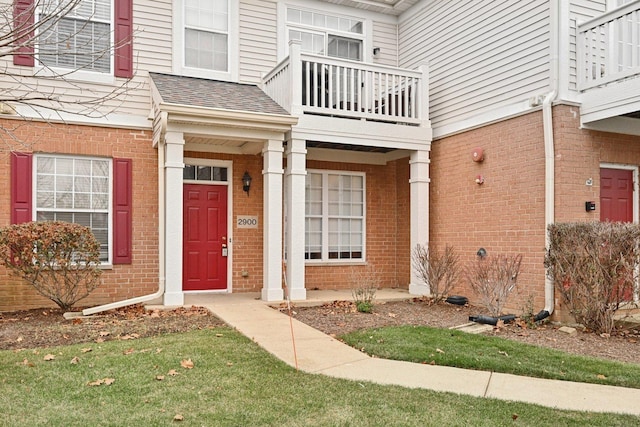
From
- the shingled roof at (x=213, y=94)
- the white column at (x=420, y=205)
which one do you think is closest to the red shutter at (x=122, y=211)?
Result: the shingled roof at (x=213, y=94)

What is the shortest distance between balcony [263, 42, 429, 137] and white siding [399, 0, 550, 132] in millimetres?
574

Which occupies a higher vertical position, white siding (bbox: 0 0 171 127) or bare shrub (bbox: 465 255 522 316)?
white siding (bbox: 0 0 171 127)

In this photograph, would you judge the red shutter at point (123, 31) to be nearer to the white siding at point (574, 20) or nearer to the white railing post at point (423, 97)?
the white railing post at point (423, 97)

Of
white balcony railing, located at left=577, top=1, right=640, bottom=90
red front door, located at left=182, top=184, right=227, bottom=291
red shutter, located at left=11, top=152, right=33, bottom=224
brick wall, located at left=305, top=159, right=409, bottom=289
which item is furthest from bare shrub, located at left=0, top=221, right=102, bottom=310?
white balcony railing, located at left=577, top=1, right=640, bottom=90

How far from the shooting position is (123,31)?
948 cm

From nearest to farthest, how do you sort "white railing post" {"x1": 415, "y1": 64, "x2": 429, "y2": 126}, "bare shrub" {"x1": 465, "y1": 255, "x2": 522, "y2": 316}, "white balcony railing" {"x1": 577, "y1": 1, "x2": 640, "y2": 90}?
"white balcony railing" {"x1": 577, "y1": 1, "x2": 640, "y2": 90}, "bare shrub" {"x1": 465, "y1": 255, "x2": 522, "y2": 316}, "white railing post" {"x1": 415, "y1": 64, "x2": 429, "y2": 126}

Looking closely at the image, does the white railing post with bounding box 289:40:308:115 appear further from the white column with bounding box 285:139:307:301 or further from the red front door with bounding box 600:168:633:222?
the red front door with bounding box 600:168:633:222

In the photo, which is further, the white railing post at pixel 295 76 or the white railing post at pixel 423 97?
the white railing post at pixel 423 97

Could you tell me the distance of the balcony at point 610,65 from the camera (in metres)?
7.52

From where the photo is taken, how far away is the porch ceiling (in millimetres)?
11383

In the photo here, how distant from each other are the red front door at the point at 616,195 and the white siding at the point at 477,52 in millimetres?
1870

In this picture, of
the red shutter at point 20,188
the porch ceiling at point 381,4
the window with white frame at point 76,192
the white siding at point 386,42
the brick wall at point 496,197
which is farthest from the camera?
the white siding at point 386,42

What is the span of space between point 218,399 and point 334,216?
7.38m

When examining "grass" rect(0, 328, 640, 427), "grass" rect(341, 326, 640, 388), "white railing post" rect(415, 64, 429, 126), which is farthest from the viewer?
"white railing post" rect(415, 64, 429, 126)
